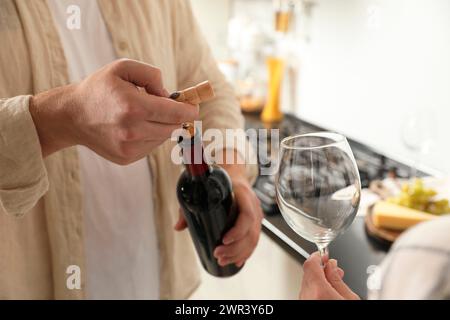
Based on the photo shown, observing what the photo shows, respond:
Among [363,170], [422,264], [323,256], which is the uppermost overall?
[422,264]

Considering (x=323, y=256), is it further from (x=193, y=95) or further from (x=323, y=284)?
(x=193, y=95)

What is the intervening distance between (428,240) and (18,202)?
50cm

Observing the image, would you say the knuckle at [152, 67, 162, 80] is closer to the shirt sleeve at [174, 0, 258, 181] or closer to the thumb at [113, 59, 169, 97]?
the thumb at [113, 59, 169, 97]

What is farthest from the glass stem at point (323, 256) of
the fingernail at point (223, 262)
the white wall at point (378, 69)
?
the white wall at point (378, 69)

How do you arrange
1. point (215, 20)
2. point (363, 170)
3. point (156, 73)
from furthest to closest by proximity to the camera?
point (215, 20) < point (363, 170) < point (156, 73)

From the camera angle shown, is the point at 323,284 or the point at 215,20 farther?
the point at 215,20

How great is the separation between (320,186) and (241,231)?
0.90 ft

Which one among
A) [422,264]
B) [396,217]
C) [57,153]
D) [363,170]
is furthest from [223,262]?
[363,170]

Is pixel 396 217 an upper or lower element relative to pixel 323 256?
lower

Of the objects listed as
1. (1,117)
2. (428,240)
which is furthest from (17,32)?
(428,240)

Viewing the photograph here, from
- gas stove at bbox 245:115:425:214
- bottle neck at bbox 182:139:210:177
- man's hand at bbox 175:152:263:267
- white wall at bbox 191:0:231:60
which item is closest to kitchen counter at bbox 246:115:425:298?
gas stove at bbox 245:115:425:214

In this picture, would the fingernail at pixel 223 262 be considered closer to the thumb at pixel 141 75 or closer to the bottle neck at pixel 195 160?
the bottle neck at pixel 195 160

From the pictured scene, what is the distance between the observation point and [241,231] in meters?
0.79

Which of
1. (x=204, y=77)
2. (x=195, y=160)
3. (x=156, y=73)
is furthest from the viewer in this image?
(x=204, y=77)
